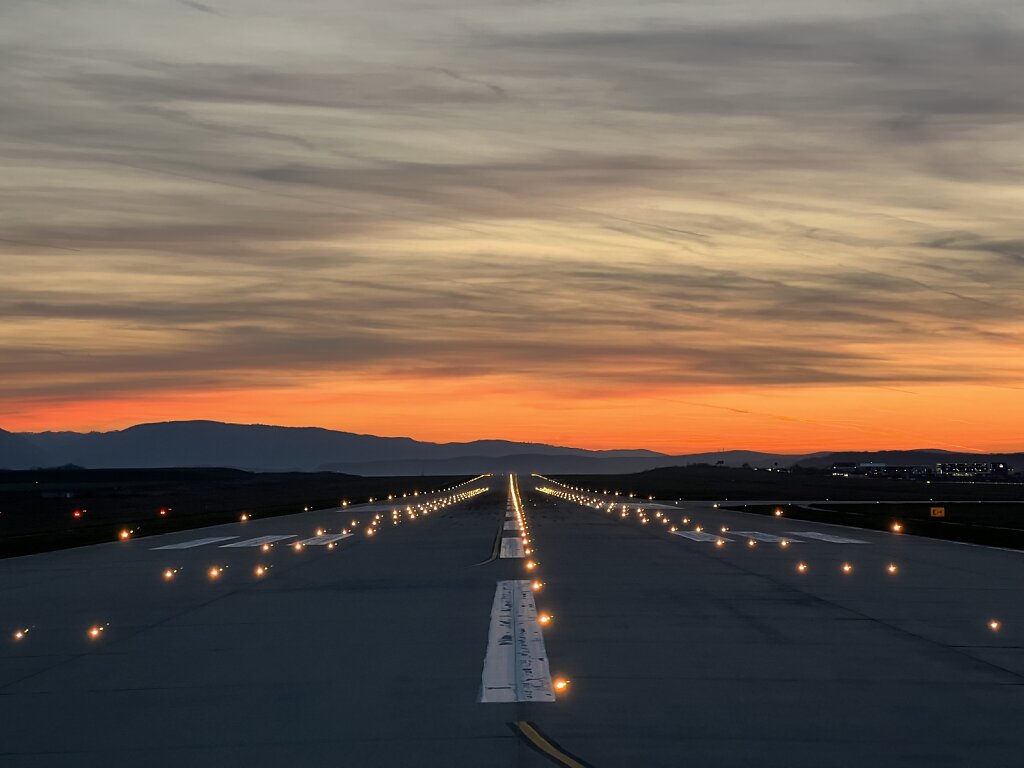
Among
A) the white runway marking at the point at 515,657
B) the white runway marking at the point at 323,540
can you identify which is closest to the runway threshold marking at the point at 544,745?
the white runway marking at the point at 515,657

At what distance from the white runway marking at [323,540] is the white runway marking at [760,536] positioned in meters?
14.5

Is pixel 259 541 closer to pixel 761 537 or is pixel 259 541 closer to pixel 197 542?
pixel 197 542

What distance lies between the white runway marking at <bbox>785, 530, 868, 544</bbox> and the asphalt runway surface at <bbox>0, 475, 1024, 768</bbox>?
29.7ft

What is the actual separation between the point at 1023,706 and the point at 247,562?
78.2 feet

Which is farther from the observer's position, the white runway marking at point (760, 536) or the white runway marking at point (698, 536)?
the white runway marking at point (698, 536)

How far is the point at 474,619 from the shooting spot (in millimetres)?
19719

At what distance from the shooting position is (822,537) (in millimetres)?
43750

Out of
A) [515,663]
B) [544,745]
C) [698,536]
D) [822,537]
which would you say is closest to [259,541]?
[698,536]

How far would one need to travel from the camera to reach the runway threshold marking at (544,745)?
9.80m

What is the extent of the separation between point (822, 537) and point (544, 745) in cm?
3508

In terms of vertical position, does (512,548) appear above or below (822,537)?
below

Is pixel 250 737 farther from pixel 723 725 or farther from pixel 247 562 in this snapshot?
pixel 247 562

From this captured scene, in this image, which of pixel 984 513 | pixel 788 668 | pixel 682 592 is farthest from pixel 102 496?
pixel 788 668

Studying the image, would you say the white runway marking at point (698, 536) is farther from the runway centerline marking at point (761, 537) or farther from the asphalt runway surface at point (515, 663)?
the asphalt runway surface at point (515, 663)
